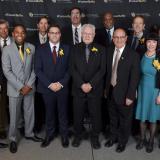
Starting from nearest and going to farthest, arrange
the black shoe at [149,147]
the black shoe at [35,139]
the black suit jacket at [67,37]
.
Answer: the black shoe at [149,147], the black shoe at [35,139], the black suit jacket at [67,37]

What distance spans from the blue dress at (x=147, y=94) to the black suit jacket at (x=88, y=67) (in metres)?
0.49

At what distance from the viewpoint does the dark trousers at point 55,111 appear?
14.0ft

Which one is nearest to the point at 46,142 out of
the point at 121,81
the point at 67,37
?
the point at 121,81

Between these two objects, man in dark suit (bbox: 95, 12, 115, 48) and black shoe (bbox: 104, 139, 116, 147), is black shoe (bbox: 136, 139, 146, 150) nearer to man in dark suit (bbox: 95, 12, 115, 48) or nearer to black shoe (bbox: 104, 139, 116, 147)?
black shoe (bbox: 104, 139, 116, 147)

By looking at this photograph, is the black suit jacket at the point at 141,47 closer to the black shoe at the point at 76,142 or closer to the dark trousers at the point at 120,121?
the dark trousers at the point at 120,121

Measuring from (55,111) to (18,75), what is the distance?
69 centimetres

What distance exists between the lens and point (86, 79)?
13.7 ft

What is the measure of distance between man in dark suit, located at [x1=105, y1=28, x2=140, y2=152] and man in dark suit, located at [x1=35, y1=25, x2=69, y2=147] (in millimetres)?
549

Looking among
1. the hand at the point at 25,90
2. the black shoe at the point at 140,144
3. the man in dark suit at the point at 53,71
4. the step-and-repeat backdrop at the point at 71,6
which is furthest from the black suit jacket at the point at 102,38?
the black shoe at the point at 140,144

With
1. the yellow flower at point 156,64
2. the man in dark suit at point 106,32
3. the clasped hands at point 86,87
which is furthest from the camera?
the man in dark suit at point 106,32

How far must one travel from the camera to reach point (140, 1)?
5.41 meters

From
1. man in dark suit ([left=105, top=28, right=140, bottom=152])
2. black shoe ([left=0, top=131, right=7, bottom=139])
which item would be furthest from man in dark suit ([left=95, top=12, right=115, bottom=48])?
black shoe ([left=0, top=131, right=7, bottom=139])

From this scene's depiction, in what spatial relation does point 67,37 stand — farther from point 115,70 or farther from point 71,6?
point 115,70

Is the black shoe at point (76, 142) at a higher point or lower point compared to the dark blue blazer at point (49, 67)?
lower
